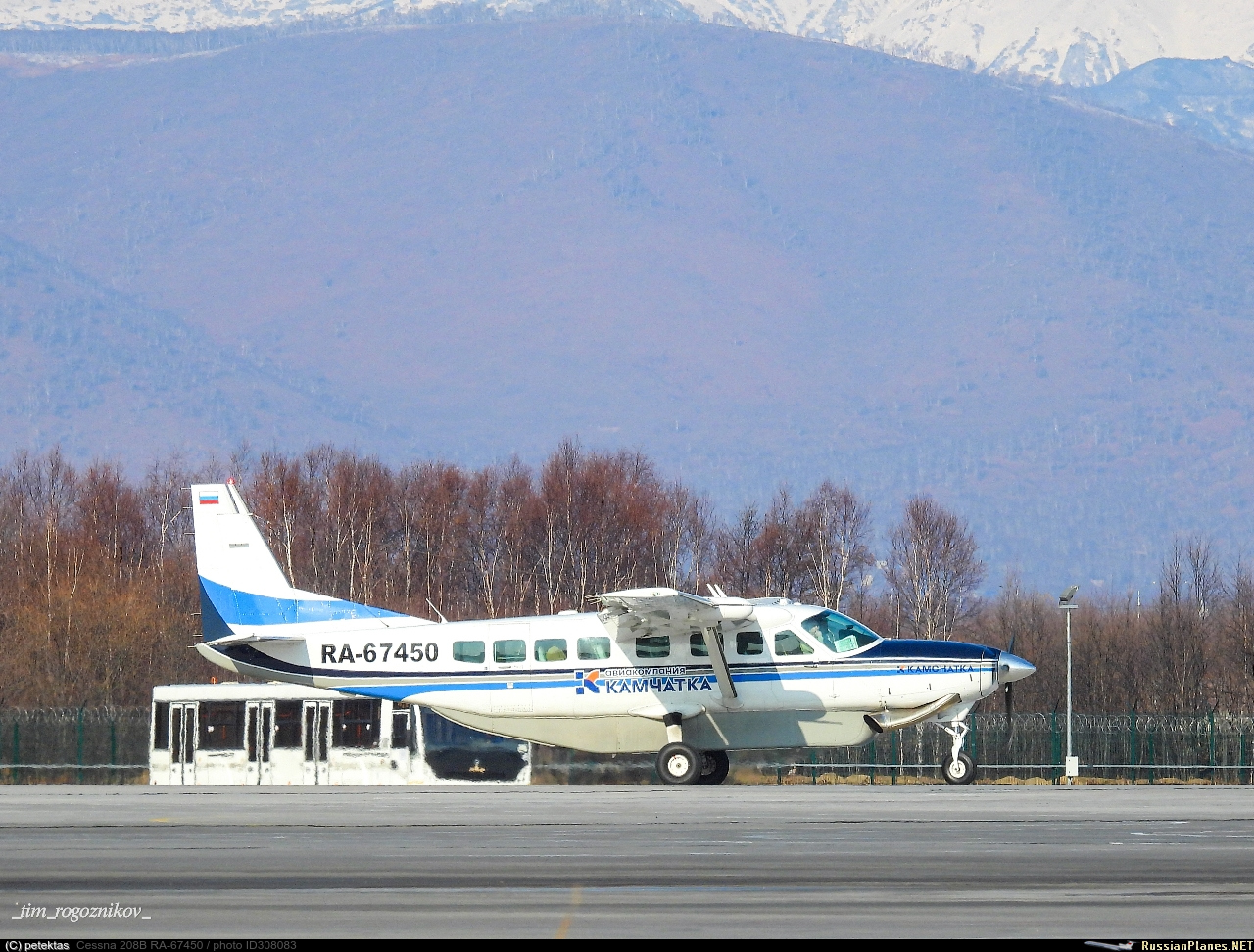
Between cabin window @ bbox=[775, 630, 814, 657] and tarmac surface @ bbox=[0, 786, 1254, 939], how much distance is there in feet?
18.2

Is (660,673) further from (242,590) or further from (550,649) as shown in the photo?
(242,590)

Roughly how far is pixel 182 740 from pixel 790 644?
1192 centimetres

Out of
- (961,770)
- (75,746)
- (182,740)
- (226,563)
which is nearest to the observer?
(961,770)

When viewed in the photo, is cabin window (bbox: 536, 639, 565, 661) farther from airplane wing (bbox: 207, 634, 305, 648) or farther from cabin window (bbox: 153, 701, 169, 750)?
cabin window (bbox: 153, 701, 169, 750)

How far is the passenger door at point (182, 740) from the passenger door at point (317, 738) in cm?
221

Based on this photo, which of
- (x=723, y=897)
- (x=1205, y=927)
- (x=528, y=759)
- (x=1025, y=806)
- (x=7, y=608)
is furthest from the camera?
(x=7, y=608)

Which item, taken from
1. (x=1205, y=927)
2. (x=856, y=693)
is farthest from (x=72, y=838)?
(x=856, y=693)

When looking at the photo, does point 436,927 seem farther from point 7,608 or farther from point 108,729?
point 7,608

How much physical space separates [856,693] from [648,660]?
343 centimetres

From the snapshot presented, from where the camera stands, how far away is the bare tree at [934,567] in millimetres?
102625

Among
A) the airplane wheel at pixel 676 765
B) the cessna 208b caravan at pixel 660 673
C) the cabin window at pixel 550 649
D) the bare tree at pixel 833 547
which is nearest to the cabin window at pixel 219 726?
the cessna 208b caravan at pixel 660 673

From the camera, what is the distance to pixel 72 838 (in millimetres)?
20531

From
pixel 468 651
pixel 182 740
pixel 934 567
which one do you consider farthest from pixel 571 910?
pixel 934 567

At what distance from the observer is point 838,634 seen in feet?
107
